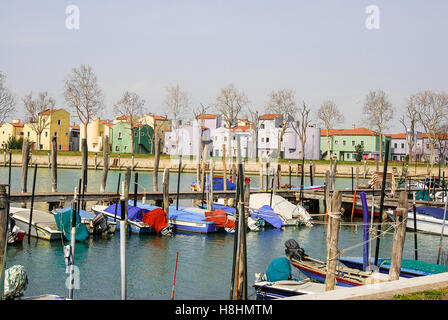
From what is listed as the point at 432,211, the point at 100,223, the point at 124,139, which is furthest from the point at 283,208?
the point at 124,139

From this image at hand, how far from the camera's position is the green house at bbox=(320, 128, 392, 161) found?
93562mm

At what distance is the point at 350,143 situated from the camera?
9494cm

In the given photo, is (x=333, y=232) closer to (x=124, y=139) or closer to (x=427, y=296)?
(x=427, y=296)

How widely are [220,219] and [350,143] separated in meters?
72.8

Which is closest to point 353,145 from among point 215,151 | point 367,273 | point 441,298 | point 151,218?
point 215,151

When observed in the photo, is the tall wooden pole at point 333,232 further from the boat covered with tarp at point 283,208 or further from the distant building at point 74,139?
the distant building at point 74,139

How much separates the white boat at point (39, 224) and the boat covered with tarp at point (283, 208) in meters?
11.4

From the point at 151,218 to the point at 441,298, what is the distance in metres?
17.3

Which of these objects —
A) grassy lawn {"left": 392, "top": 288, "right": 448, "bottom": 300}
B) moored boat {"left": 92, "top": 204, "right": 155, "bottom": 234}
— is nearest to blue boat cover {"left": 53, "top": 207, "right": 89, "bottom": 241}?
moored boat {"left": 92, "top": 204, "right": 155, "bottom": 234}

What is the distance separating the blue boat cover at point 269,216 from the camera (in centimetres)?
2799

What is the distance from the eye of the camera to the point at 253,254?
21641 mm

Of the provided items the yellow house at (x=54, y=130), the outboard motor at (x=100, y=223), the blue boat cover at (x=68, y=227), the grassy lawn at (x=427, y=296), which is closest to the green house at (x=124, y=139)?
the yellow house at (x=54, y=130)
